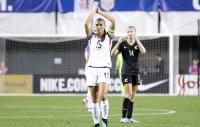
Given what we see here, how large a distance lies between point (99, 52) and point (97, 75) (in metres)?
0.49

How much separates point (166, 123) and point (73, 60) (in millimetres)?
22901

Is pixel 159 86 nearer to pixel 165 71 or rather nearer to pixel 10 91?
pixel 165 71

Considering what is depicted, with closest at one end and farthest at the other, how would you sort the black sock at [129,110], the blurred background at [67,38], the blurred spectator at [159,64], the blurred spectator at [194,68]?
the black sock at [129,110]
the blurred spectator at [159,64]
the blurred spectator at [194,68]
the blurred background at [67,38]

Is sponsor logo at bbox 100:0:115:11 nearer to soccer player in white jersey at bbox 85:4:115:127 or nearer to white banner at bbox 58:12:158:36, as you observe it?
white banner at bbox 58:12:158:36

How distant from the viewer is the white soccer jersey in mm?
14211

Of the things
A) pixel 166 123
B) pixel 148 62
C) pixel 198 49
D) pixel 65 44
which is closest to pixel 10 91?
pixel 65 44

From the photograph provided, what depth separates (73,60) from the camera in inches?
1528

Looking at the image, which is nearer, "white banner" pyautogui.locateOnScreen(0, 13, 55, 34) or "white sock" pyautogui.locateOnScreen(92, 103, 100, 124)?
"white sock" pyautogui.locateOnScreen(92, 103, 100, 124)

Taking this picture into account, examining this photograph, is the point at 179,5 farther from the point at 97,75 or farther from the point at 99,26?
the point at 97,75

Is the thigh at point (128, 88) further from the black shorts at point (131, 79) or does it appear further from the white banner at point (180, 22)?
the white banner at point (180, 22)

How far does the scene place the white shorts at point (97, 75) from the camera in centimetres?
1415

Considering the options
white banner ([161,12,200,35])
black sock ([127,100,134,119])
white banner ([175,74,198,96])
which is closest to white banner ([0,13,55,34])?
white banner ([161,12,200,35])

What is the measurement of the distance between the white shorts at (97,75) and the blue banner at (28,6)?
82.3 ft

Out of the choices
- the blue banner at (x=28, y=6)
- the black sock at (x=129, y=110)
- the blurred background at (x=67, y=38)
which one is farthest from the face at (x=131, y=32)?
the blue banner at (x=28, y=6)
